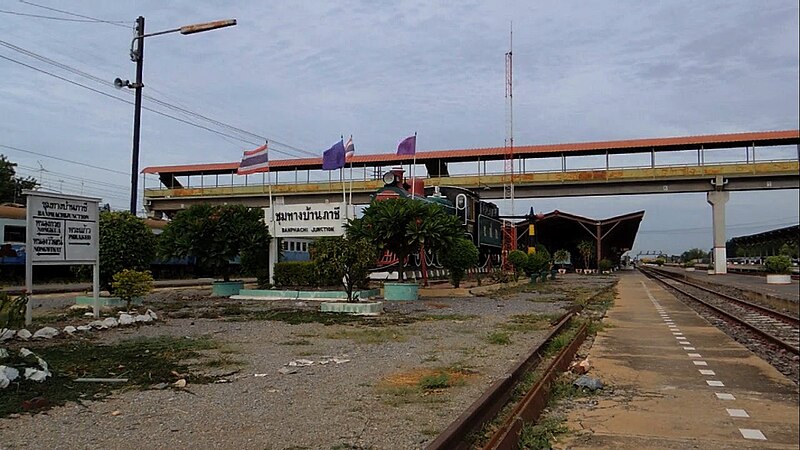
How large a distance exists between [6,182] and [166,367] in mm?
45403

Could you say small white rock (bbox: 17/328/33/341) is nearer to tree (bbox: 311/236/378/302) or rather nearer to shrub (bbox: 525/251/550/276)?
tree (bbox: 311/236/378/302)

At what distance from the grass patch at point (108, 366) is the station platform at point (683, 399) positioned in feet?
15.1

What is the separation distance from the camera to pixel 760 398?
6938mm

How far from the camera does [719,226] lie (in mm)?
47781

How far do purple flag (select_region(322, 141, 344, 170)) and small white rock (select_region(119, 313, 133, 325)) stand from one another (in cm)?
1083

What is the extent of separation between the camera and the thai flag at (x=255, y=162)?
2288cm

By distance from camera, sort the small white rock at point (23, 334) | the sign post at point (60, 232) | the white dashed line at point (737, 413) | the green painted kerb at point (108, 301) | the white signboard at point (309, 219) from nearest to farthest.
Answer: the white dashed line at point (737, 413) < the small white rock at point (23, 334) < the sign post at point (60, 232) < the green painted kerb at point (108, 301) < the white signboard at point (309, 219)

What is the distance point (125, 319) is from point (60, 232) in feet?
7.52

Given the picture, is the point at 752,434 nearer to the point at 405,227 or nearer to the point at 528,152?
the point at 405,227

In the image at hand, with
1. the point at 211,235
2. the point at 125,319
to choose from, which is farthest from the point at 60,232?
the point at 211,235

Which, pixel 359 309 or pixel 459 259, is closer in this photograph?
pixel 359 309

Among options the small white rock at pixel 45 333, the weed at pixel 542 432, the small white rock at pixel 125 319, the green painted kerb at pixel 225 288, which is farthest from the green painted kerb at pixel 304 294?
the weed at pixel 542 432

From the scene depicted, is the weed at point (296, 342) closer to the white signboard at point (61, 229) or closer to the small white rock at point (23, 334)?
the small white rock at point (23, 334)

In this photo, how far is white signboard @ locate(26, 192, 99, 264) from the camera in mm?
12961
